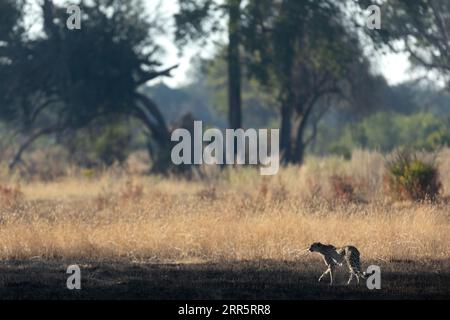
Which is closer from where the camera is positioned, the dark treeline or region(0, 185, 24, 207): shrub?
region(0, 185, 24, 207): shrub

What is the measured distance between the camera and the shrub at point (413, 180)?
66.8ft

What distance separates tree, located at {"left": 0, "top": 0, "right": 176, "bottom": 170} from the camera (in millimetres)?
32438

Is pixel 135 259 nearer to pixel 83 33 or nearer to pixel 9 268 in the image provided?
pixel 9 268

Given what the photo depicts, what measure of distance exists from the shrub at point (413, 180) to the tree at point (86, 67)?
40.5 feet

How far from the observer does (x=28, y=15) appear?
33.2 m

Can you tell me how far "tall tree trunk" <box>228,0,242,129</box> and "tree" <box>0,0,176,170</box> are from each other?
2.23 metres

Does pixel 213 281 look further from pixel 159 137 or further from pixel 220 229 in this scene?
pixel 159 137

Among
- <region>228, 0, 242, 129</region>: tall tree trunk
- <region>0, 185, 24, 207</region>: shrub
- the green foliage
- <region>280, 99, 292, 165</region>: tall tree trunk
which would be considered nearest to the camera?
<region>0, 185, 24, 207</region>: shrub

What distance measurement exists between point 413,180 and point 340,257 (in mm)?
9150

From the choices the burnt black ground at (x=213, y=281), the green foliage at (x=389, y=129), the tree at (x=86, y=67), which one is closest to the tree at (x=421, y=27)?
the tree at (x=86, y=67)

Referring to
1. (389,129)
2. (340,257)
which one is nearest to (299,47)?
(389,129)

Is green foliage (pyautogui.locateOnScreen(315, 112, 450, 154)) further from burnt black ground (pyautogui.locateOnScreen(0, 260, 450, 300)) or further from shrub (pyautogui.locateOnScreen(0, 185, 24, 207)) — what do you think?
burnt black ground (pyautogui.locateOnScreen(0, 260, 450, 300))

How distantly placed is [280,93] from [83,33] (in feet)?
22.9

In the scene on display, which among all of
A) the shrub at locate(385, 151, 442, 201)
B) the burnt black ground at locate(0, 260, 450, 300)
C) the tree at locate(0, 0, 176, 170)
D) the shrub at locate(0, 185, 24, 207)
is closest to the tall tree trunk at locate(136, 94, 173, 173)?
the tree at locate(0, 0, 176, 170)
